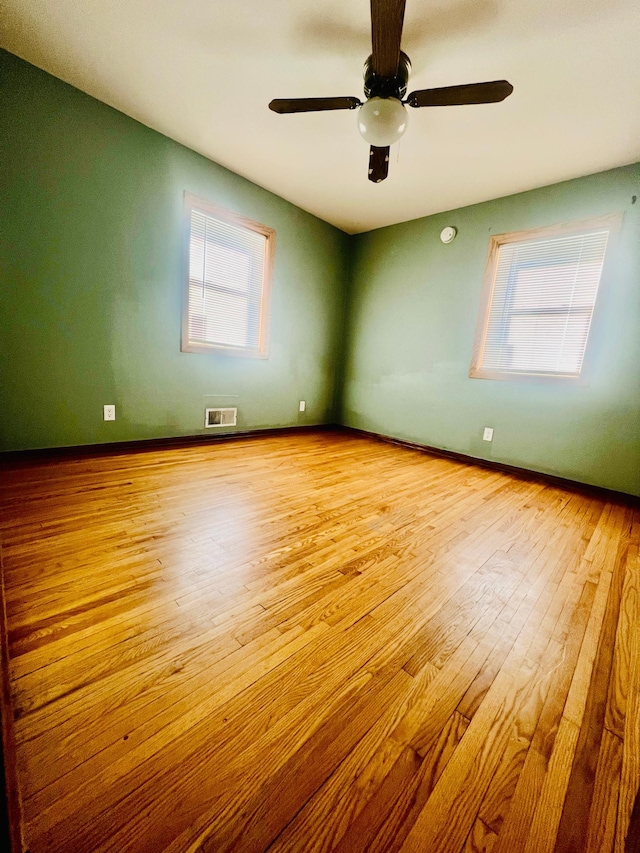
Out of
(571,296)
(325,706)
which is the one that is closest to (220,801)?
(325,706)

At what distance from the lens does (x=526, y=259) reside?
3.15m

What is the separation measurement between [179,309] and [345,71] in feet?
7.13

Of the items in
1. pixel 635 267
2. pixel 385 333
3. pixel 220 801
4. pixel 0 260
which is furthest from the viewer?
pixel 385 333

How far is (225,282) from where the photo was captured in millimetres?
3373

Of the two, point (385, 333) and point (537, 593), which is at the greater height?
point (385, 333)

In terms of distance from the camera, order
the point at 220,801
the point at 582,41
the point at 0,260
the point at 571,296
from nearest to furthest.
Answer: the point at 220,801 < the point at 582,41 < the point at 0,260 < the point at 571,296

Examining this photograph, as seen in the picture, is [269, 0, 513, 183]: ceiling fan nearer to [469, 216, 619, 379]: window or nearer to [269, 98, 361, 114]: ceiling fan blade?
[269, 98, 361, 114]: ceiling fan blade

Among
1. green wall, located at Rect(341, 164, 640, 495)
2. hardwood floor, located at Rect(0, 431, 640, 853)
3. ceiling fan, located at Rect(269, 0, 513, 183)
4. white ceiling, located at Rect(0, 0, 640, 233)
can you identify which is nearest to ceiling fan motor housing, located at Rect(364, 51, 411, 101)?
ceiling fan, located at Rect(269, 0, 513, 183)

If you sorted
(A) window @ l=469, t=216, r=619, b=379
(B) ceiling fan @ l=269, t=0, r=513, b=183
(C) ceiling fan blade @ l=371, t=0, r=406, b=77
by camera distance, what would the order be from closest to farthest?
(C) ceiling fan blade @ l=371, t=0, r=406, b=77
(B) ceiling fan @ l=269, t=0, r=513, b=183
(A) window @ l=469, t=216, r=619, b=379

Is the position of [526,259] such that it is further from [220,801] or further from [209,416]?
[220,801]

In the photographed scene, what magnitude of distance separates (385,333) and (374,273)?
864 mm

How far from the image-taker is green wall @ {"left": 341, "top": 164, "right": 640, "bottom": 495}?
266 centimetres

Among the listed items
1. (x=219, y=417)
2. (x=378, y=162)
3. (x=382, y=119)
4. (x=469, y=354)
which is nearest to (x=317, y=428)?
(x=219, y=417)

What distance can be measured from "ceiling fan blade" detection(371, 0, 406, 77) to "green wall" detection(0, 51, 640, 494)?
80.6 inches
